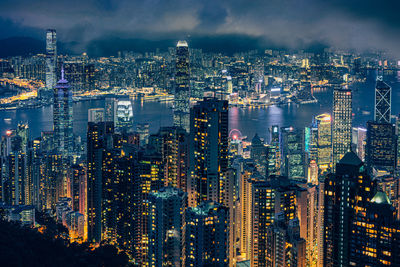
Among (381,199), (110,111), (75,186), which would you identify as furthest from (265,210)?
(110,111)

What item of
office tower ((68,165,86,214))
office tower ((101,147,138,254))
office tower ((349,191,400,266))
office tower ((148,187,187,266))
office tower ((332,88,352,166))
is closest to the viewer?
office tower ((349,191,400,266))

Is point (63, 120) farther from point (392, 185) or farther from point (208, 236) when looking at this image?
point (208, 236)

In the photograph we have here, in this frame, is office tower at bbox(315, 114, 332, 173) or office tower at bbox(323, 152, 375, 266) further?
office tower at bbox(315, 114, 332, 173)

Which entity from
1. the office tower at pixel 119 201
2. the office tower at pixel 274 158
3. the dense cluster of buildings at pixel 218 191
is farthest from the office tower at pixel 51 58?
the office tower at pixel 119 201

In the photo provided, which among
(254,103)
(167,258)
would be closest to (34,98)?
A: (254,103)

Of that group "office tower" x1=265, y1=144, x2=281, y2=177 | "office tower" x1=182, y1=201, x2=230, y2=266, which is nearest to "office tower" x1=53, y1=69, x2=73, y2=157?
"office tower" x1=265, y1=144, x2=281, y2=177

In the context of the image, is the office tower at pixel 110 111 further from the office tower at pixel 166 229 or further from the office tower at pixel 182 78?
the office tower at pixel 166 229

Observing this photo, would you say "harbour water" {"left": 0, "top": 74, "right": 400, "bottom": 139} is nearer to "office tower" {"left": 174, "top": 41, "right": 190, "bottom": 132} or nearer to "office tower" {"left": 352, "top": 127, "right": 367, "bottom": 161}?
"office tower" {"left": 174, "top": 41, "right": 190, "bottom": 132}
